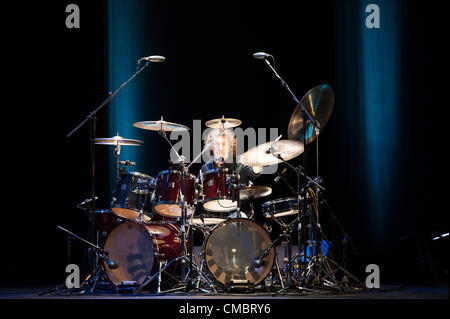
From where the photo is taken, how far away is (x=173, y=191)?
4660 mm

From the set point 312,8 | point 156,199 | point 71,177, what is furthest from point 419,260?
point 71,177

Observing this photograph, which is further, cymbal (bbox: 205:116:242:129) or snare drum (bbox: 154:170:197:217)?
cymbal (bbox: 205:116:242:129)

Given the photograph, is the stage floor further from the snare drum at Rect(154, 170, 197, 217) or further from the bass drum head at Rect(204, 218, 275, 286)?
the snare drum at Rect(154, 170, 197, 217)

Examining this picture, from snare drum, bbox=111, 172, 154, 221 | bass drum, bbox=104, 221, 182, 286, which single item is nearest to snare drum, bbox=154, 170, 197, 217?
snare drum, bbox=111, 172, 154, 221

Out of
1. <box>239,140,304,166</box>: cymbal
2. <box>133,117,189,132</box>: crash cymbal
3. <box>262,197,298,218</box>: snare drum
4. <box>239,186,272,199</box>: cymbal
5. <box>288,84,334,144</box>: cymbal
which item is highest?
<box>288,84,334,144</box>: cymbal

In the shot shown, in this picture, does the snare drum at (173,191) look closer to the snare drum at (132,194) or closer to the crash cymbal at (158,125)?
the snare drum at (132,194)

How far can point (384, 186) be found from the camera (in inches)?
199

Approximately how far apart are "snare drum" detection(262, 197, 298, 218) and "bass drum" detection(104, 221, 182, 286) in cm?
107

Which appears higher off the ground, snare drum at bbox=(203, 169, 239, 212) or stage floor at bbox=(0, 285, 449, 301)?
snare drum at bbox=(203, 169, 239, 212)

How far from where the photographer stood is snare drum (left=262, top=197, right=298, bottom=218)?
4.75 meters

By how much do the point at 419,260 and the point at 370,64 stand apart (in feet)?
7.36

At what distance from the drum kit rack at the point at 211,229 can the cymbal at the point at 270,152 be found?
1 cm

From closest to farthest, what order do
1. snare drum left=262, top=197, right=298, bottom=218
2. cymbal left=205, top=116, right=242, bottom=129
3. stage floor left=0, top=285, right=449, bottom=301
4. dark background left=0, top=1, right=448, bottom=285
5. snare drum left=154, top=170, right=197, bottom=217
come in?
1. stage floor left=0, top=285, right=449, bottom=301
2. snare drum left=154, top=170, right=197, bottom=217
3. snare drum left=262, top=197, right=298, bottom=218
4. dark background left=0, top=1, right=448, bottom=285
5. cymbal left=205, top=116, right=242, bottom=129
